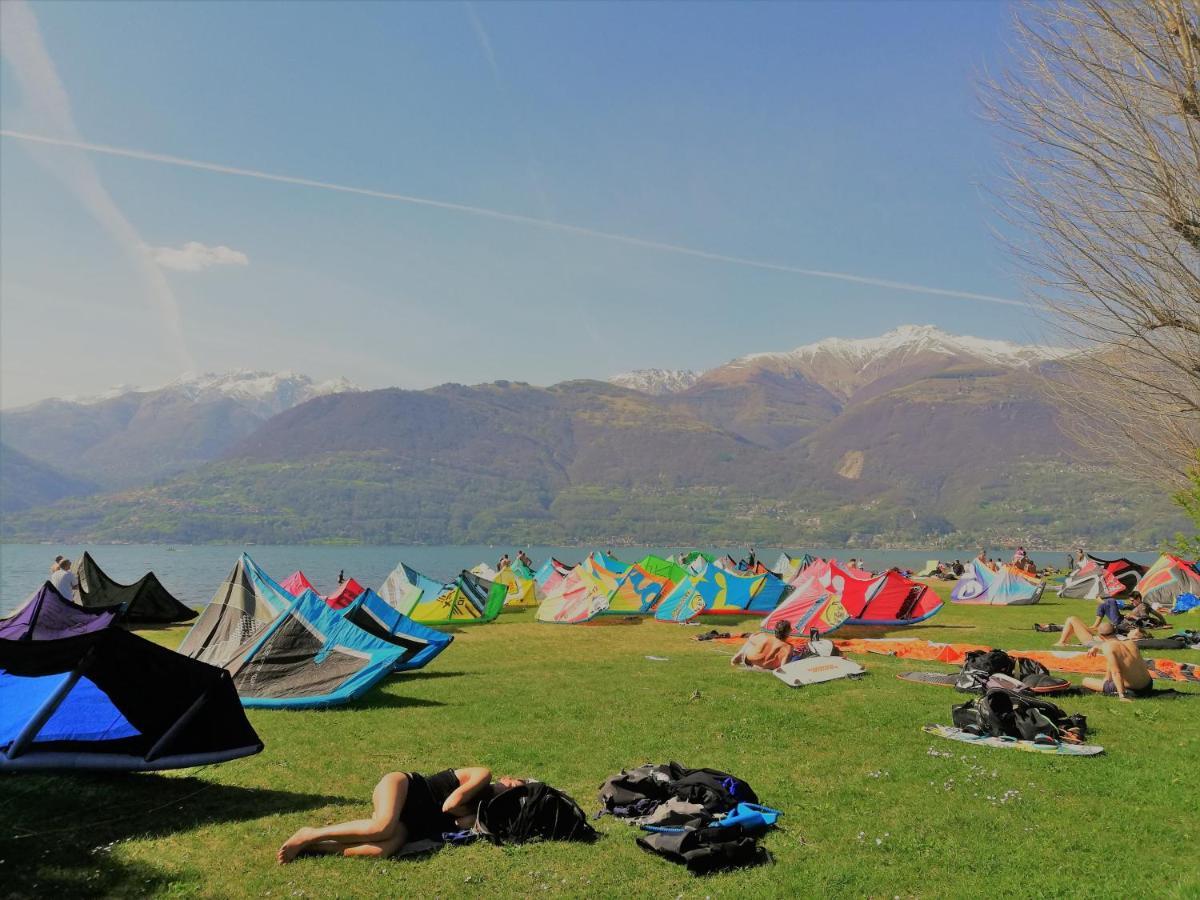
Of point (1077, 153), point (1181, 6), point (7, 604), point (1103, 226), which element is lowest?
point (7, 604)

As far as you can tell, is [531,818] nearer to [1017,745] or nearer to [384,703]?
[1017,745]

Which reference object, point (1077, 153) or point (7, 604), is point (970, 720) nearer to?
point (1077, 153)

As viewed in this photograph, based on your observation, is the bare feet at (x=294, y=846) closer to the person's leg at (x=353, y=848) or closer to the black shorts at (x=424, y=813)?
the person's leg at (x=353, y=848)

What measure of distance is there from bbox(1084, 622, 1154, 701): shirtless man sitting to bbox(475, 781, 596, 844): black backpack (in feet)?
35.8

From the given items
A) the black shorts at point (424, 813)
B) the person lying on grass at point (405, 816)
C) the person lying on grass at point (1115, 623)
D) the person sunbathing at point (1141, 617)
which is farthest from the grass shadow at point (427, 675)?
the person sunbathing at point (1141, 617)

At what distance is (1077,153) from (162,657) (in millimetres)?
15306

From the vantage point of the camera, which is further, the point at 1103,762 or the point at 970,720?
the point at 970,720

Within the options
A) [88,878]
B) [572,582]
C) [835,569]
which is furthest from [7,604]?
[88,878]

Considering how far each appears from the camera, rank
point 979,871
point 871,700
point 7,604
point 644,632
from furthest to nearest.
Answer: point 7,604
point 644,632
point 871,700
point 979,871

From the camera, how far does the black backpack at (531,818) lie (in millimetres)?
7996

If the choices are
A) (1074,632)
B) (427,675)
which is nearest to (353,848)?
Result: (427,675)

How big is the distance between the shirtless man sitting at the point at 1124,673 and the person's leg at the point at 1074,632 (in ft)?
16.2

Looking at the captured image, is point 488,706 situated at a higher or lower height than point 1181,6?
lower

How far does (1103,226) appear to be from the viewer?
13.4 m
